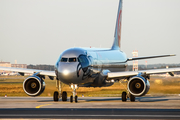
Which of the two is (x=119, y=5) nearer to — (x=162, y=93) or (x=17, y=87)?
(x=162, y=93)

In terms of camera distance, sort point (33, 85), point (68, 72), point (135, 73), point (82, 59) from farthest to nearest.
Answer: point (33, 85) → point (135, 73) → point (82, 59) → point (68, 72)

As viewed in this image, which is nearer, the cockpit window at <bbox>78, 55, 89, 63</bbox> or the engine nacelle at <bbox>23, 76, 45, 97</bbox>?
the cockpit window at <bbox>78, 55, 89, 63</bbox>

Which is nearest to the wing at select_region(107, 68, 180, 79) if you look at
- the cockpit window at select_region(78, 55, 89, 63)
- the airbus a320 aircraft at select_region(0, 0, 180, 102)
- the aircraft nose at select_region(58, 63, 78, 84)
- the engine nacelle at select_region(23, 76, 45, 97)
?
the airbus a320 aircraft at select_region(0, 0, 180, 102)

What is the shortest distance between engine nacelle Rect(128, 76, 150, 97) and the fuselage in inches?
121

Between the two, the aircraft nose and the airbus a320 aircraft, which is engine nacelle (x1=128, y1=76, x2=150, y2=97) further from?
the aircraft nose

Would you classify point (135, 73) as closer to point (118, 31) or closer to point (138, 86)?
point (138, 86)

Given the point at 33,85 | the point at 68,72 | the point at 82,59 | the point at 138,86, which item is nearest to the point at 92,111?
the point at 68,72

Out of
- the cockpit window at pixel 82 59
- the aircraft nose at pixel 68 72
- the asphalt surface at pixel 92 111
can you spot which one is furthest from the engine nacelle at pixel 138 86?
the aircraft nose at pixel 68 72

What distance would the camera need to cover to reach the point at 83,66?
27.2 meters

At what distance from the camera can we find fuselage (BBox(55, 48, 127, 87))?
2603 centimetres

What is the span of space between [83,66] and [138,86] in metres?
4.48

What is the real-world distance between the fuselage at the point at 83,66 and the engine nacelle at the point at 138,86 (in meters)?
3.08

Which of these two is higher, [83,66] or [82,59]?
[82,59]

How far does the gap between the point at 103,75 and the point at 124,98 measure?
8.29 ft
